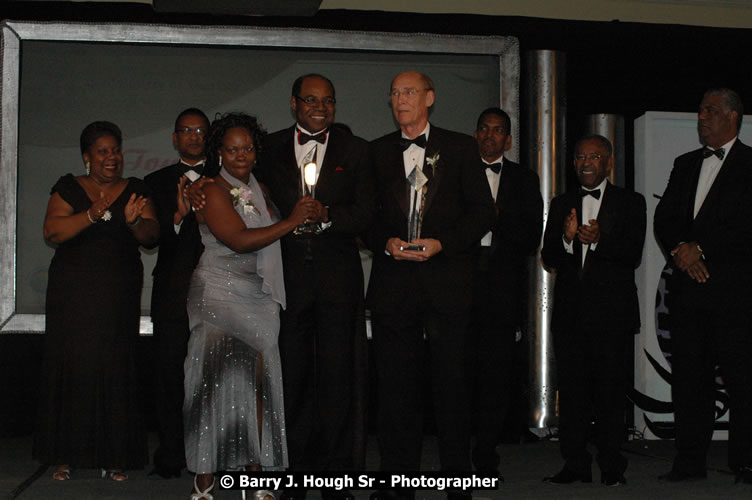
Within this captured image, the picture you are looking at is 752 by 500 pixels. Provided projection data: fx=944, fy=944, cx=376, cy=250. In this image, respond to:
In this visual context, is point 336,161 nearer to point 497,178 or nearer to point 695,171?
point 497,178

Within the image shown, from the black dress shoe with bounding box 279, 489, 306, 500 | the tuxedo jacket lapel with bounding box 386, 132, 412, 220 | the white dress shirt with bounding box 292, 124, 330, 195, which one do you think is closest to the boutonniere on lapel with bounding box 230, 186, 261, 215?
the white dress shirt with bounding box 292, 124, 330, 195

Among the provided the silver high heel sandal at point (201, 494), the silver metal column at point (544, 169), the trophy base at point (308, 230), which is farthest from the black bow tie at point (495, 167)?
the silver high heel sandal at point (201, 494)

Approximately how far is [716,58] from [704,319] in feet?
10.1

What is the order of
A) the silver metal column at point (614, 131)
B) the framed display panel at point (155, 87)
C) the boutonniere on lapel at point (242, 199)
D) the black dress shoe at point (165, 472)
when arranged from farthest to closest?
the silver metal column at point (614, 131)
the framed display panel at point (155, 87)
the black dress shoe at point (165, 472)
the boutonniere on lapel at point (242, 199)

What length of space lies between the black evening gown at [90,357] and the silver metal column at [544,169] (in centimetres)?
301

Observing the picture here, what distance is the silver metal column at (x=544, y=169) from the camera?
6750mm

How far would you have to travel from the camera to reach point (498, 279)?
16.8 ft

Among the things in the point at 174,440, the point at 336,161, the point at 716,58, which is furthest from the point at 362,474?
the point at 716,58

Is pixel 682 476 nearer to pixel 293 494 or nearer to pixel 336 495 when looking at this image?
pixel 336 495

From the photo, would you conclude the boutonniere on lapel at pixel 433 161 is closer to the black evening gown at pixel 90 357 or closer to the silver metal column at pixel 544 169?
the black evening gown at pixel 90 357

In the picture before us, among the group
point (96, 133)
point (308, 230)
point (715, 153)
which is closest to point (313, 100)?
point (308, 230)

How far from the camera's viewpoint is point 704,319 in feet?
16.6

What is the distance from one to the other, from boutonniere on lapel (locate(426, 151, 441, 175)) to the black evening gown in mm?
1704

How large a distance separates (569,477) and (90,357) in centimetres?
256
